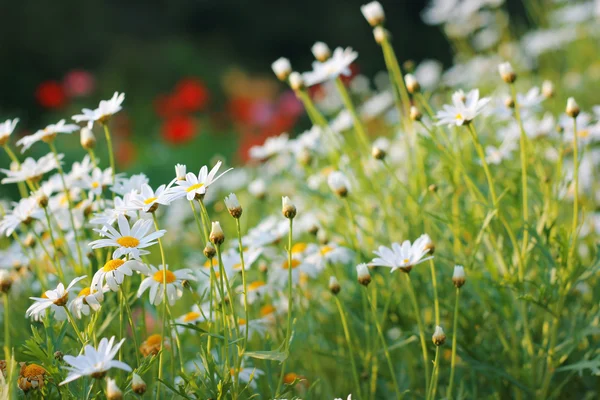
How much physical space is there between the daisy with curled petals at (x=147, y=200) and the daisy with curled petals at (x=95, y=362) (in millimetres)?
213

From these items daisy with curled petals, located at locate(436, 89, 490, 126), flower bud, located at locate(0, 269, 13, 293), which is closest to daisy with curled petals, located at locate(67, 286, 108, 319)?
flower bud, located at locate(0, 269, 13, 293)

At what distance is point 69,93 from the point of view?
5773 millimetres

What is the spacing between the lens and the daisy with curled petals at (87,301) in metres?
1.04

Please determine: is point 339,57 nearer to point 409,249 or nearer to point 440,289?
point 440,289

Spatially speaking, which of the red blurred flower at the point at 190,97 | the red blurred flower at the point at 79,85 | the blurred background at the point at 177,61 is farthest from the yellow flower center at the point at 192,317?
the red blurred flower at the point at 79,85

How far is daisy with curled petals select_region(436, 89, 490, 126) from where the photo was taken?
3.94ft

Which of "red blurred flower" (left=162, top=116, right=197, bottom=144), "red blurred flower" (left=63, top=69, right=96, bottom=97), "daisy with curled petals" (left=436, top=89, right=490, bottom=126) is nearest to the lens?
"daisy with curled petals" (left=436, top=89, right=490, bottom=126)

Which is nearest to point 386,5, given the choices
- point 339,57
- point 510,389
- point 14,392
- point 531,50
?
point 531,50

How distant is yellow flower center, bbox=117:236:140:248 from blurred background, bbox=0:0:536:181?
10.4 ft

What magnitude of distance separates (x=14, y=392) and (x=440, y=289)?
0.89 m

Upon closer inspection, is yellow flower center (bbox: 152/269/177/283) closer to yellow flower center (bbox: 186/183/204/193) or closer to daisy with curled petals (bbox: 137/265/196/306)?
daisy with curled petals (bbox: 137/265/196/306)

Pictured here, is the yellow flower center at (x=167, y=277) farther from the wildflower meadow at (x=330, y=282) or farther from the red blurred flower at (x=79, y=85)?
the red blurred flower at (x=79, y=85)

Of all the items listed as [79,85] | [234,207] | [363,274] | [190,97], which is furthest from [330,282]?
[79,85]

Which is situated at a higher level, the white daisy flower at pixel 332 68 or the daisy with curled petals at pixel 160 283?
the white daisy flower at pixel 332 68
